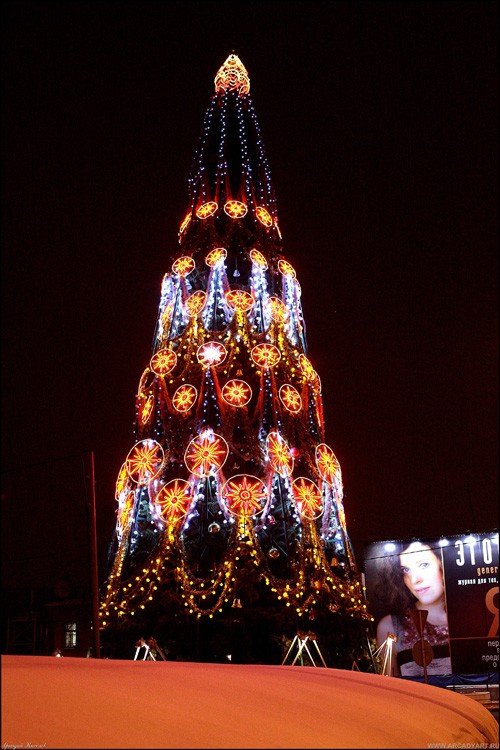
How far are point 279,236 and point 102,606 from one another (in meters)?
12.9

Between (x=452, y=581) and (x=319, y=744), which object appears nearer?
(x=319, y=744)

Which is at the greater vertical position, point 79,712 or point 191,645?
point 79,712

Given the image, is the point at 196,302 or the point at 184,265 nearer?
the point at 196,302

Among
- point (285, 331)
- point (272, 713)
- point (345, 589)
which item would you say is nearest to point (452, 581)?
point (345, 589)

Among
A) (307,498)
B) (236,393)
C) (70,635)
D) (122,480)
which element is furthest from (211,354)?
(70,635)

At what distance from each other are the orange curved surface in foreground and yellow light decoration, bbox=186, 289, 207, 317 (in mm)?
16093

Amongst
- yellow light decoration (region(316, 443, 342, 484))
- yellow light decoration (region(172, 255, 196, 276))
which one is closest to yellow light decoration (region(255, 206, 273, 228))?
yellow light decoration (region(172, 255, 196, 276))

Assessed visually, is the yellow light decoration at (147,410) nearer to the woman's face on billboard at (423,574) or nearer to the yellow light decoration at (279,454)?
the yellow light decoration at (279,454)

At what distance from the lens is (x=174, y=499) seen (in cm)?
1858

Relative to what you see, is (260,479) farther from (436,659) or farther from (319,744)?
(436,659)

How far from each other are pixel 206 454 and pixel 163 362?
336 cm

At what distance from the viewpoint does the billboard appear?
33.5 m

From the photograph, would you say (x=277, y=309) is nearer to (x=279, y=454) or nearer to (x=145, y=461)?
(x=279, y=454)

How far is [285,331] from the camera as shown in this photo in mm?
21531
